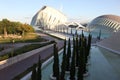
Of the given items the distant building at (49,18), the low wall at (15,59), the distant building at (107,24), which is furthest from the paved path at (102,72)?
the distant building at (49,18)

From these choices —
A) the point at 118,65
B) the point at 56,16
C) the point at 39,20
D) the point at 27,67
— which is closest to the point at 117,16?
the point at 56,16

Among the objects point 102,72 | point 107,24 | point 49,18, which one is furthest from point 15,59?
point 49,18

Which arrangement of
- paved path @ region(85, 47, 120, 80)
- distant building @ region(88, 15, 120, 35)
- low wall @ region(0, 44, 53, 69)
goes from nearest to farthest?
1. paved path @ region(85, 47, 120, 80)
2. low wall @ region(0, 44, 53, 69)
3. distant building @ region(88, 15, 120, 35)

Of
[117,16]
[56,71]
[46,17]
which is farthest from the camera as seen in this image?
[46,17]

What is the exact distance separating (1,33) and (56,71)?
47.6m

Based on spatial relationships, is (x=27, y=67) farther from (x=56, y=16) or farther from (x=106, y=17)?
(x=56, y=16)

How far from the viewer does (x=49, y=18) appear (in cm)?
11850

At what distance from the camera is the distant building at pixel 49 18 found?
117938mm

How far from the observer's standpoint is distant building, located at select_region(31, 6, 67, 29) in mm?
117938

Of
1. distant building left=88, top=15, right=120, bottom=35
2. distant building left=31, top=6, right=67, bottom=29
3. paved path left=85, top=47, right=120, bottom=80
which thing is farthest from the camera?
distant building left=31, top=6, right=67, bottom=29

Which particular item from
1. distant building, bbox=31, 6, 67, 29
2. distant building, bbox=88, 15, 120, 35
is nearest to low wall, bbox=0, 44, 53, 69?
distant building, bbox=88, 15, 120, 35

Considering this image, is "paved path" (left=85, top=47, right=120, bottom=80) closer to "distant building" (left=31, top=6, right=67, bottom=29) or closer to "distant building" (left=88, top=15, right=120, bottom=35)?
"distant building" (left=88, top=15, right=120, bottom=35)

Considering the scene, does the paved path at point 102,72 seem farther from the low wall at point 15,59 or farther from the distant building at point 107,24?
the distant building at point 107,24

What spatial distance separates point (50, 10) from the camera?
391 ft
